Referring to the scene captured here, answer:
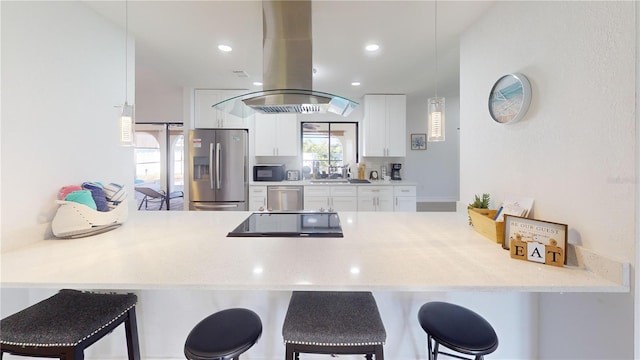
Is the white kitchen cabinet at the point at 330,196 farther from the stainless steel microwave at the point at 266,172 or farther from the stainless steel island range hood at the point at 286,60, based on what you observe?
the stainless steel island range hood at the point at 286,60

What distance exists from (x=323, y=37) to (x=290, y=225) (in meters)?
1.66

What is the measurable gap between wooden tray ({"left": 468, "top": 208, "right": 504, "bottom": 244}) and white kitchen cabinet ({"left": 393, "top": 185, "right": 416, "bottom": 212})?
238cm

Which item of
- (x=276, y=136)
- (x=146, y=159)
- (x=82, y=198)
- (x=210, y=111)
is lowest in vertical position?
(x=82, y=198)

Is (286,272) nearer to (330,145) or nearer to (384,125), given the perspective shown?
(384,125)

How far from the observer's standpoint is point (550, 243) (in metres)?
1.16

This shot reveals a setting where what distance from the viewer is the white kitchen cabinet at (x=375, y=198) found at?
411 cm

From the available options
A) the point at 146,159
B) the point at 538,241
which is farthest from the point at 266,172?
the point at 146,159

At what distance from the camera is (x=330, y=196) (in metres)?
4.10

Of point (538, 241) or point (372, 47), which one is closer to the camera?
point (538, 241)

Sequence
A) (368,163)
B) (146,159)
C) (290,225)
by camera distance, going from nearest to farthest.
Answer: (290,225) → (368,163) → (146,159)

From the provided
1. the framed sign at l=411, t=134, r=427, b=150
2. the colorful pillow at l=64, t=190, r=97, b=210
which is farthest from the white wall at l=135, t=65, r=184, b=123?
the framed sign at l=411, t=134, r=427, b=150

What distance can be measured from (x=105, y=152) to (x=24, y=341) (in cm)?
132

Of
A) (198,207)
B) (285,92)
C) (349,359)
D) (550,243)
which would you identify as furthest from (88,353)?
(550,243)

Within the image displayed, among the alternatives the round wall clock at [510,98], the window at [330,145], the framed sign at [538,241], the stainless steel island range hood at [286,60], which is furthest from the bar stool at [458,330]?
the window at [330,145]
